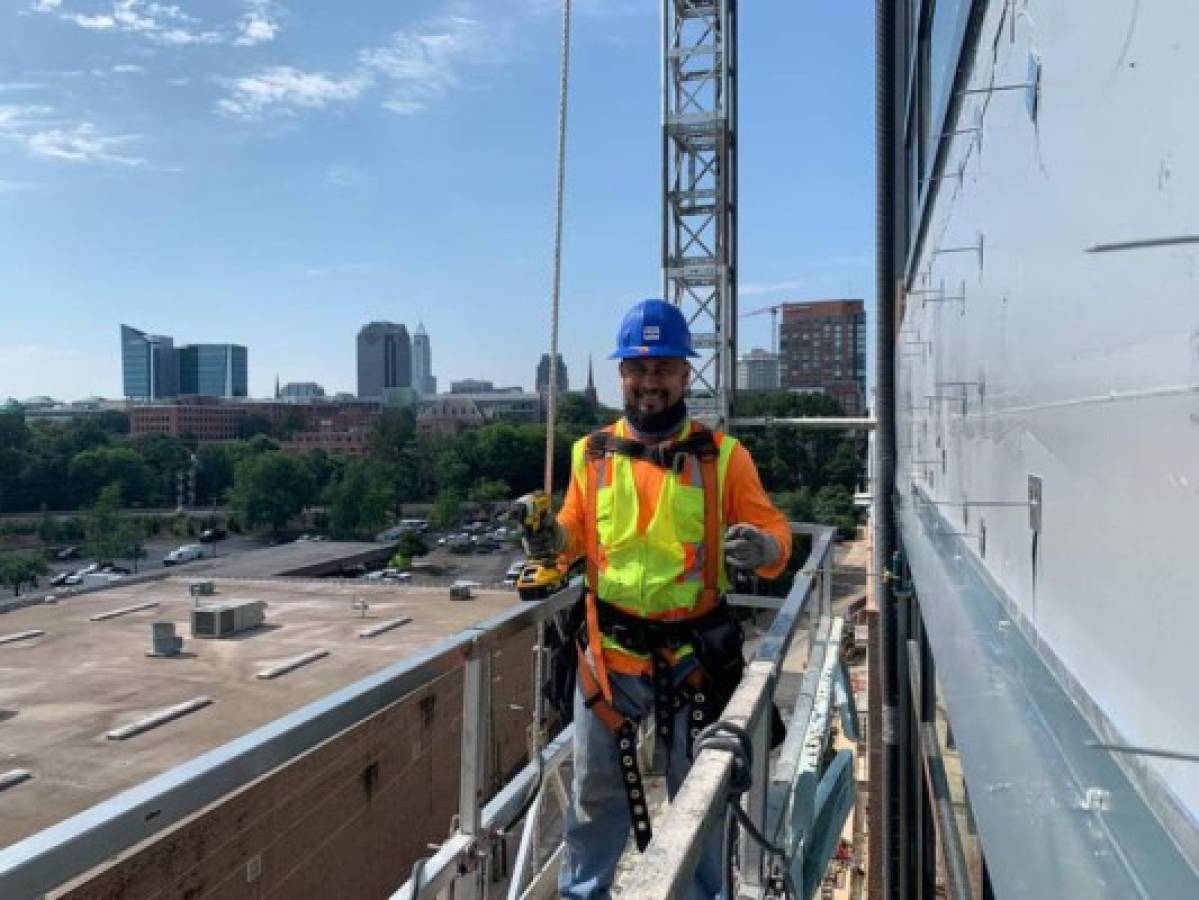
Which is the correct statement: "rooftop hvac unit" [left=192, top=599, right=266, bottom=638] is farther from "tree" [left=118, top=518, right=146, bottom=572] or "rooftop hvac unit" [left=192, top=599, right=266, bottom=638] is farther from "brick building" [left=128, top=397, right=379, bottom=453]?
"brick building" [left=128, top=397, right=379, bottom=453]

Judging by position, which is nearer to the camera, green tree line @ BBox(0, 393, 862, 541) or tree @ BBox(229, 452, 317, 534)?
green tree line @ BBox(0, 393, 862, 541)

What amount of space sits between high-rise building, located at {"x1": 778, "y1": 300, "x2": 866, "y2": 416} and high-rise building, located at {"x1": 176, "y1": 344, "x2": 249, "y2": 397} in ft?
381

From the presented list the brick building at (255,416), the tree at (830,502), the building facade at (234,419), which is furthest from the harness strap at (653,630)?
the building facade at (234,419)

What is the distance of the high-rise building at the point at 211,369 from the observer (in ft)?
473

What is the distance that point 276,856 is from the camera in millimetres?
6414

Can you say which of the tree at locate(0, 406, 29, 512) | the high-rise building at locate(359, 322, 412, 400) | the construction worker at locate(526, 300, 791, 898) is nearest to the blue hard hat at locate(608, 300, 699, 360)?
the construction worker at locate(526, 300, 791, 898)

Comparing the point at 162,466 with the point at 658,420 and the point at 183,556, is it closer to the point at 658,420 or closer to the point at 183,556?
the point at 183,556

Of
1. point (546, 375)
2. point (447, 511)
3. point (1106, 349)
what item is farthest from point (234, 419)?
point (1106, 349)

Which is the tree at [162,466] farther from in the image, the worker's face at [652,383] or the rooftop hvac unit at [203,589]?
the worker's face at [652,383]

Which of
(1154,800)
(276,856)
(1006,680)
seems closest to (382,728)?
(276,856)

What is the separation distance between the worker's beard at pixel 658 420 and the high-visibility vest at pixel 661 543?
0.16ft

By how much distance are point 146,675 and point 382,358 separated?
13216 cm

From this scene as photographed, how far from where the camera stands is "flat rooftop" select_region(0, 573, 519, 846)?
10375 millimetres

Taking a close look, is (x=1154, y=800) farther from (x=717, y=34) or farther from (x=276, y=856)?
(x=717, y=34)
